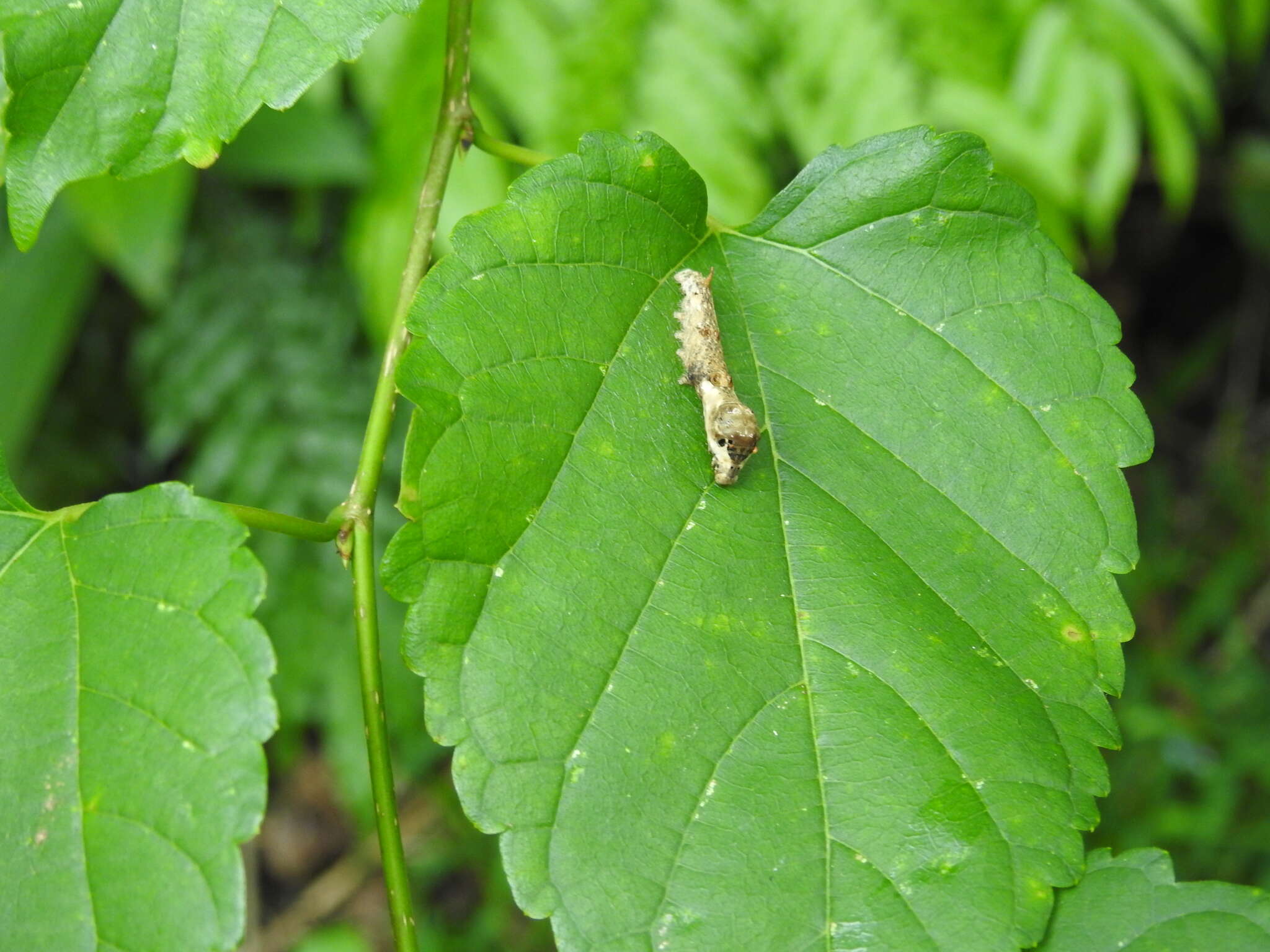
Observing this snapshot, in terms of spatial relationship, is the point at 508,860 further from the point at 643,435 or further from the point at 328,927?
the point at 328,927

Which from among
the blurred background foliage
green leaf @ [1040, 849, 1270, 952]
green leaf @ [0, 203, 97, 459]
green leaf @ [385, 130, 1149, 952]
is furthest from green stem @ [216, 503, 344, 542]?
green leaf @ [0, 203, 97, 459]

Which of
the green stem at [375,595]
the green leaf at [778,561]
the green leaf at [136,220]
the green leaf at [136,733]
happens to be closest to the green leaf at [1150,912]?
the green leaf at [778,561]

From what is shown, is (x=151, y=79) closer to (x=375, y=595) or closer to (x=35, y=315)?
(x=375, y=595)

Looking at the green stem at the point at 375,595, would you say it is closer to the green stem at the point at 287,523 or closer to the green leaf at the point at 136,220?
the green stem at the point at 287,523

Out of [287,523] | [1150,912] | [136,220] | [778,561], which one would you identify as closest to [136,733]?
[287,523]

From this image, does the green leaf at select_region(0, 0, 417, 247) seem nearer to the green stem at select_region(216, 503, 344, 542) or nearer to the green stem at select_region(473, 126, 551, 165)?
the green stem at select_region(473, 126, 551, 165)

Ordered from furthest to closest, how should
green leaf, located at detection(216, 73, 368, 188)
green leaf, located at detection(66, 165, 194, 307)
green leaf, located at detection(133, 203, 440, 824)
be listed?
green leaf, located at detection(133, 203, 440, 824)
green leaf, located at detection(216, 73, 368, 188)
green leaf, located at detection(66, 165, 194, 307)

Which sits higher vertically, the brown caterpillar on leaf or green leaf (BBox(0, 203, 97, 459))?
the brown caterpillar on leaf
